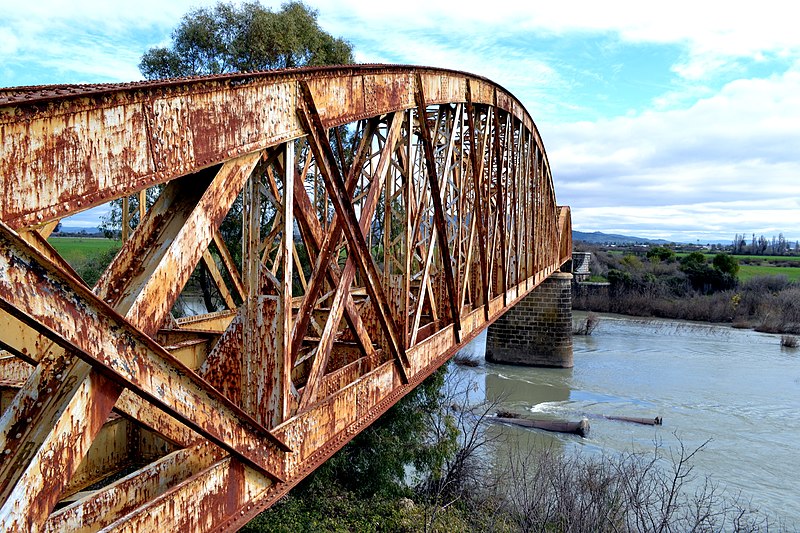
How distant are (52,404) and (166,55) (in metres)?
19.9

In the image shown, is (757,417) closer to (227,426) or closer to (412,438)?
(412,438)

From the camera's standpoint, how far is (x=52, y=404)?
2258 millimetres

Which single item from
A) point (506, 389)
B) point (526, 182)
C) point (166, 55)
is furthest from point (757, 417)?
point (166, 55)

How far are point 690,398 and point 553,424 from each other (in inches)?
273

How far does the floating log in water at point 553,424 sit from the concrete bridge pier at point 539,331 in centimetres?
979

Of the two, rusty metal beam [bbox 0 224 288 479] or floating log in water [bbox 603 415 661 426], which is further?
floating log in water [bbox 603 415 661 426]

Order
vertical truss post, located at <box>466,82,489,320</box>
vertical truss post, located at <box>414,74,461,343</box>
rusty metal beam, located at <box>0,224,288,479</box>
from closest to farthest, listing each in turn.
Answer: rusty metal beam, located at <box>0,224,288,479</box> < vertical truss post, located at <box>414,74,461,343</box> < vertical truss post, located at <box>466,82,489,320</box>

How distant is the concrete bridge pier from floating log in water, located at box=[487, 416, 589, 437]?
979 centimetres

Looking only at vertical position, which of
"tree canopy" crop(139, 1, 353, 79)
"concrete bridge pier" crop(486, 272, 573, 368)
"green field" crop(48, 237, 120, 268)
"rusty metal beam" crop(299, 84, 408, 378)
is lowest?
"concrete bridge pier" crop(486, 272, 573, 368)

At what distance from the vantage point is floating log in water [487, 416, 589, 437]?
64.2 ft

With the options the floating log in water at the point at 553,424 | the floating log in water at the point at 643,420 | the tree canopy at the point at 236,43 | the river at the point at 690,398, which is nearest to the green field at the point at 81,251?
the tree canopy at the point at 236,43

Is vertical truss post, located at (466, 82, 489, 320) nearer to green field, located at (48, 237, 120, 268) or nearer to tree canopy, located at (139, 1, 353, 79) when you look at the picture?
green field, located at (48, 237, 120, 268)

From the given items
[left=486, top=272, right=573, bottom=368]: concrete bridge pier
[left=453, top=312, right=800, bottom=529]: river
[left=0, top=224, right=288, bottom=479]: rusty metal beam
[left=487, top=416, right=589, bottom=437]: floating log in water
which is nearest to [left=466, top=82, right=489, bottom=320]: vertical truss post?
[left=0, top=224, right=288, bottom=479]: rusty metal beam

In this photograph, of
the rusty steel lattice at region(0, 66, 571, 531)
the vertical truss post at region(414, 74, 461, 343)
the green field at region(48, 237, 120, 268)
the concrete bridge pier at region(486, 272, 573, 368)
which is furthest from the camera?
the concrete bridge pier at region(486, 272, 573, 368)
